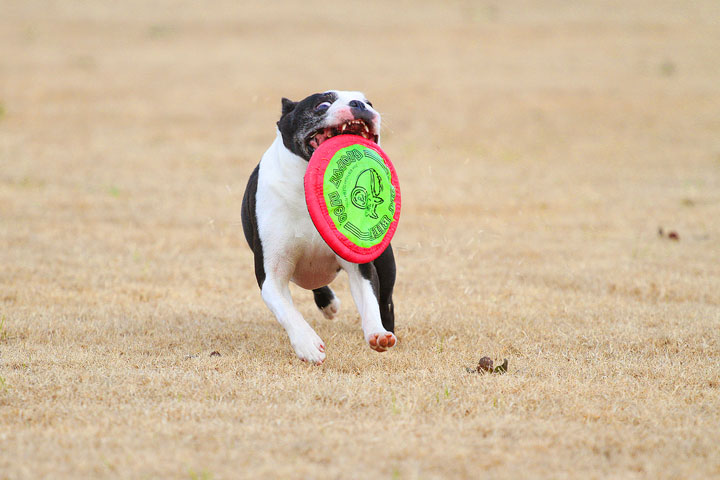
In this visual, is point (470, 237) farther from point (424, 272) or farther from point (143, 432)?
point (143, 432)

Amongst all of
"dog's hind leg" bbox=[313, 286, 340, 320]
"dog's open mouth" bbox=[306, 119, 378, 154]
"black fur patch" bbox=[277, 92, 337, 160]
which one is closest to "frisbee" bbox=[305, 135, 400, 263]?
"dog's open mouth" bbox=[306, 119, 378, 154]

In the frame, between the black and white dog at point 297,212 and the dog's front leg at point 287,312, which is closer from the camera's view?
the dog's front leg at point 287,312

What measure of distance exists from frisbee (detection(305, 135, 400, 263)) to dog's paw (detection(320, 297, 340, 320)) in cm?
121

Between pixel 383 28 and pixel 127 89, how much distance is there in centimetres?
1116

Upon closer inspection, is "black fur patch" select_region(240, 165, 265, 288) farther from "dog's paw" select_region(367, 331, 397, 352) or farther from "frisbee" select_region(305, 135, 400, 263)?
"dog's paw" select_region(367, 331, 397, 352)

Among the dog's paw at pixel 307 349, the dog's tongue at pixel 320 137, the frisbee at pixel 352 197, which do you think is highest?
the dog's tongue at pixel 320 137

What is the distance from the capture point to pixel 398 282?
730cm

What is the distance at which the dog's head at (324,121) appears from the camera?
4941 mm

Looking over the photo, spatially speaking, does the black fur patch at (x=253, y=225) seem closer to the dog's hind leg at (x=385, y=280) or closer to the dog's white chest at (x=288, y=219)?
the dog's white chest at (x=288, y=219)

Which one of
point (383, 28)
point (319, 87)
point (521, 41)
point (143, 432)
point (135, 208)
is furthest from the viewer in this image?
→ point (383, 28)

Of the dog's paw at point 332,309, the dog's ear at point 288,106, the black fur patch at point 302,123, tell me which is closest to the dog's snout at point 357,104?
the black fur patch at point 302,123

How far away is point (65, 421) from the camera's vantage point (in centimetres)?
372

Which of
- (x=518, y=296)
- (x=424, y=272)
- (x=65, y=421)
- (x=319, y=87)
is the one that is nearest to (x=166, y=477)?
(x=65, y=421)

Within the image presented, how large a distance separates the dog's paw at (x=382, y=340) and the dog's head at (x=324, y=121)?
1165 mm
